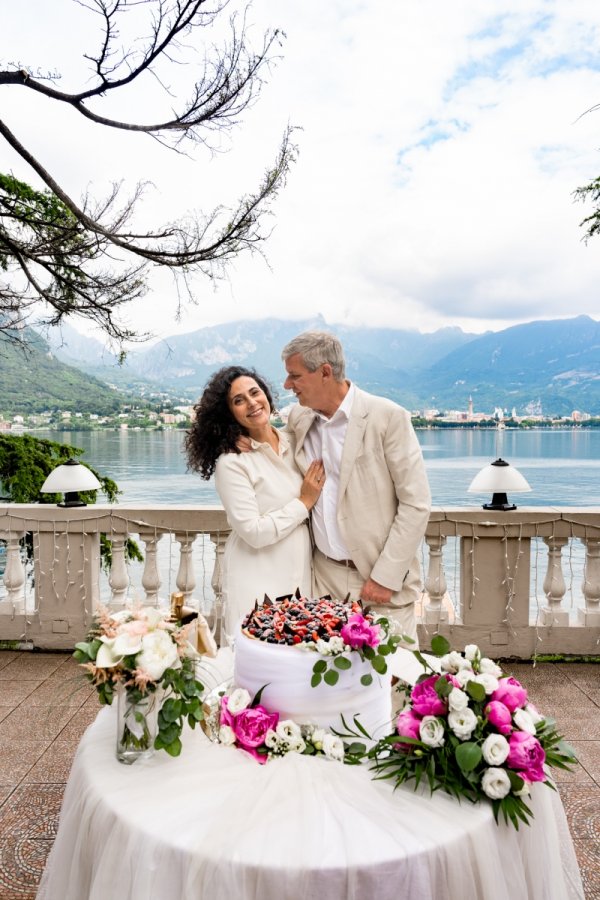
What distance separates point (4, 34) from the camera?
661 cm

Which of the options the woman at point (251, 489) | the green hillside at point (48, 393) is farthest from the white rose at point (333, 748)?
the green hillside at point (48, 393)

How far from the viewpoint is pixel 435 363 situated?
265 feet

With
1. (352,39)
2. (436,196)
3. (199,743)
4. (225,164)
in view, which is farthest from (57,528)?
(436,196)

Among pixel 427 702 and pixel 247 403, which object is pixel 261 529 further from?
pixel 427 702

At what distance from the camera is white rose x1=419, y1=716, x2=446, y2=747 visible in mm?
1407

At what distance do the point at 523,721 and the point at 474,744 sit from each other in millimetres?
128

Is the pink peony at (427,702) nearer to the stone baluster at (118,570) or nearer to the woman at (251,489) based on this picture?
the woman at (251,489)

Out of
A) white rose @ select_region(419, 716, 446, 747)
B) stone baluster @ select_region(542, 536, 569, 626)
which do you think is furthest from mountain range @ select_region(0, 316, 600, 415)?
white rose @ select_region(419, 716, 446, 747)

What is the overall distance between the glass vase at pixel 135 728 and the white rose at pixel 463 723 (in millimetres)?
649

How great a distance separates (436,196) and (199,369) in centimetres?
9352

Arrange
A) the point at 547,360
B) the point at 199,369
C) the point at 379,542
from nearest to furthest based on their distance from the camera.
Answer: the point at 379,542, the point at 199,369, the point at 547,360

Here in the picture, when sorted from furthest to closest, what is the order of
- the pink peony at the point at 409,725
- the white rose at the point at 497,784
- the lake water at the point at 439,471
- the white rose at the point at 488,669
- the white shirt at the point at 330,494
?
the lake water at the point at 439,471
the white shirt at the point at 330,494
the white rose at the point at 488,669
the pink peony at the point at 409,725
the white rose at the point at 497,784

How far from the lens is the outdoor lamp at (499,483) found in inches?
163

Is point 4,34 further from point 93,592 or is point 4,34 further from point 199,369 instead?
point 199,369
